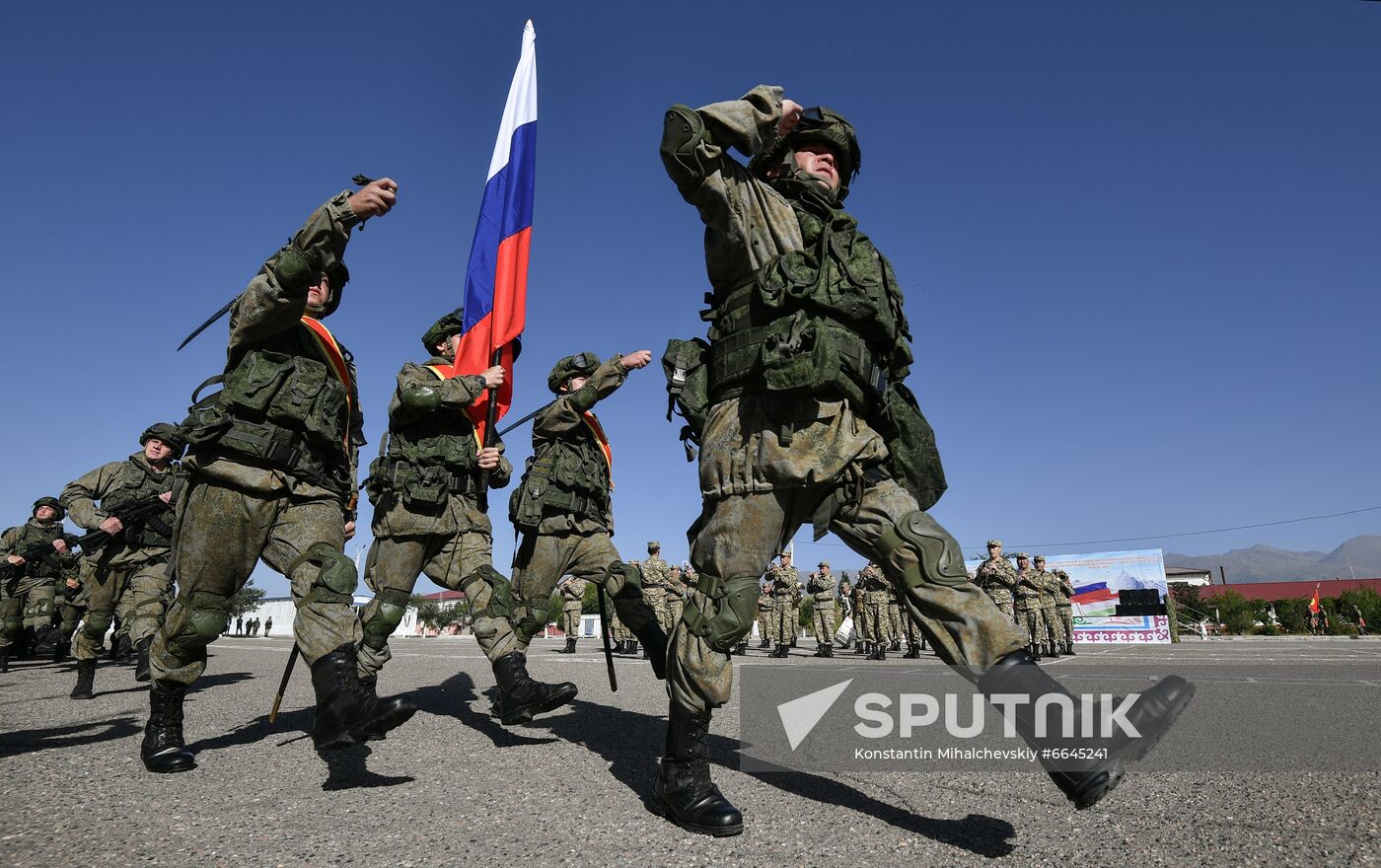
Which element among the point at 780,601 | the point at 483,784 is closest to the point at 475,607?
the point at 483,784

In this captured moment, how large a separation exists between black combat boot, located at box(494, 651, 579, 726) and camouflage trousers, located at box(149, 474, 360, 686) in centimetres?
134

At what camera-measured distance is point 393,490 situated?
509 cm

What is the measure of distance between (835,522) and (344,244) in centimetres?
237

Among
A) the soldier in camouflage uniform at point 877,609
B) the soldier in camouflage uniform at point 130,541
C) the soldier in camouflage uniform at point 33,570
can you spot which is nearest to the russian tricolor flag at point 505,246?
the soldier in camouflage uniform at point 130,541

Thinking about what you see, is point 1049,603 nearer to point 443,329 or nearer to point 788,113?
point 443,329

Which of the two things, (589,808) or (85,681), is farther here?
(85,681)

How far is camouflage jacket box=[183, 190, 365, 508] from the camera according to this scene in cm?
321

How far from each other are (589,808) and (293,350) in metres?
2.71

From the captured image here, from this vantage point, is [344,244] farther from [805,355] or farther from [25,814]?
[25,814]

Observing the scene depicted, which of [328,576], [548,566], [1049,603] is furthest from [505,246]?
[1049,603]

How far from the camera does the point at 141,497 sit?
28.5 feet

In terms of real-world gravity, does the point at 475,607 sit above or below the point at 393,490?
below

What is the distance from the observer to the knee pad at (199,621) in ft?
11.9

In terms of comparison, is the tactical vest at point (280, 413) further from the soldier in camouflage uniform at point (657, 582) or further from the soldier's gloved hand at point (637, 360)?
the soldier in camouflage uniform at point (657, 582)
